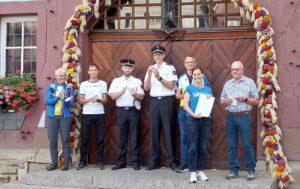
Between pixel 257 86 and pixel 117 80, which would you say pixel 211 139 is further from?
pixel 117 80

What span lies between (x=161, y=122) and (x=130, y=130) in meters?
0.59

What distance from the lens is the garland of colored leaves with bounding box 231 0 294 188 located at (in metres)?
7.71

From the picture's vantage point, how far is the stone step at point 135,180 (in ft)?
23.4

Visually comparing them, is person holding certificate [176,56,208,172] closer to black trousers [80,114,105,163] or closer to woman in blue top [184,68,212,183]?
woman in blue top [184,68,212,183]

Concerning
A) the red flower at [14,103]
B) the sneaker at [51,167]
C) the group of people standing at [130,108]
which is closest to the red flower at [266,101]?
the group of people standing at [130,108]

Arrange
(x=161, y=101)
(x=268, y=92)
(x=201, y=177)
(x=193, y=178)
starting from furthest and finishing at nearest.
A: (x=161, y=101), (x=268, y=92), (x=201, y=177), (x=193, y=178)

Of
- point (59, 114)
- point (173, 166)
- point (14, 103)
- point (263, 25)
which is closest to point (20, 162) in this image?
point (14, 103)

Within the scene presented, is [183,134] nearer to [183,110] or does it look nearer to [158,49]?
[183,110]

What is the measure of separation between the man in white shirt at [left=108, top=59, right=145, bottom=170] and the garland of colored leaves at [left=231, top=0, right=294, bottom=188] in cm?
207

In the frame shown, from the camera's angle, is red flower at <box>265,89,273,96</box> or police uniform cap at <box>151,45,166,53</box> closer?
red flower at <box>265,89,273,96</box>

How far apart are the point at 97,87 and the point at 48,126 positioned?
1.08 m

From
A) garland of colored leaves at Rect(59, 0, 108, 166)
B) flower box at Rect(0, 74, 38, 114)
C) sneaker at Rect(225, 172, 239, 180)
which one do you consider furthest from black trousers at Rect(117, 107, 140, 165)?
flower box at Rect(0, 74, 38, 114)

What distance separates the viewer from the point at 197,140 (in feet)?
24.0

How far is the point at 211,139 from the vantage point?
8.62 m
